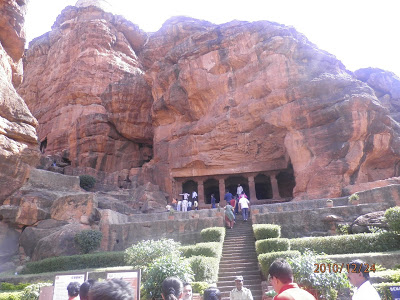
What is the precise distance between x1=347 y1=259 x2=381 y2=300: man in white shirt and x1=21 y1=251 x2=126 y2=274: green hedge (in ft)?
37.4

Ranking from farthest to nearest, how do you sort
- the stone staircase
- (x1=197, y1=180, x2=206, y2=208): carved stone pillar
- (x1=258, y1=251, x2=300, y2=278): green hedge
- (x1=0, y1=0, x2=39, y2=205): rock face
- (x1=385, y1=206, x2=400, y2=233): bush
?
(x1=197, y1=180, x2=206, y2=208): carved stone pillar → (x1=0, y1=0, x2=39, y2=205): rock face → (x1=385, y1=206, x2=400, y2=233): bush → the stone staircase → (x1=258, y1=251, x2=300, y2=278): green hedge

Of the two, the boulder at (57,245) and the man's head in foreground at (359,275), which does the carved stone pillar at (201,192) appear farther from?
the man's head in foreground at (359,275)

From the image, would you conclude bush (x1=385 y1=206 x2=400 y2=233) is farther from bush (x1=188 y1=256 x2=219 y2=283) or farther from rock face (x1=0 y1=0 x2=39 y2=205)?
rock face (x1=0 y1=0 x2=39 y2=205)

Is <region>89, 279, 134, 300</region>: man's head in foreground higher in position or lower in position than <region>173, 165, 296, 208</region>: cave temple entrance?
lower

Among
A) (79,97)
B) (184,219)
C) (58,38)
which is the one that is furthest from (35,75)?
(184,219)

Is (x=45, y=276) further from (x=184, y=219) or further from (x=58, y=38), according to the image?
(x=58, y=38)

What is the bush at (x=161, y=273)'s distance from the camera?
828 centimetres

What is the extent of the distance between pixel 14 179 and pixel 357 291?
20.5 m

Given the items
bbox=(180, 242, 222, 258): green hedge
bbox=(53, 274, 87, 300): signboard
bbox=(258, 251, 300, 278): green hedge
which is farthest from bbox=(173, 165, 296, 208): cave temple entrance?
bbox=(53, 274, 87, 300): signboard

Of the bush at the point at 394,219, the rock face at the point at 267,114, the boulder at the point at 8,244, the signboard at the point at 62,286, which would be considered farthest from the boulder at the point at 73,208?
the bush at the point at 394,219

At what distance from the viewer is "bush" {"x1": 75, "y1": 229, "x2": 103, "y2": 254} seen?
1577 centimetres

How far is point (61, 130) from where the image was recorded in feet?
137

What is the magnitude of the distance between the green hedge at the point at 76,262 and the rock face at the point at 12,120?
6.92 meters

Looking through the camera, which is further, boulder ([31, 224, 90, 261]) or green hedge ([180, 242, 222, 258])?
boulder ([31, 224, 90, 261])
